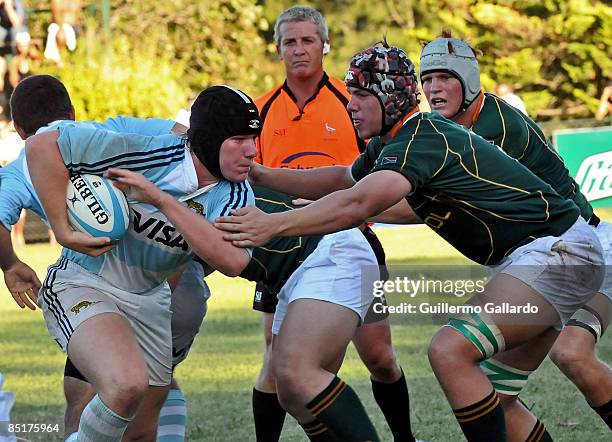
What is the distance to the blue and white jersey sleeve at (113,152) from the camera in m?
4.67

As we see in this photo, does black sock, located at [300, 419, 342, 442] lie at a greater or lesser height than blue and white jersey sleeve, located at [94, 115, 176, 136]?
lesser

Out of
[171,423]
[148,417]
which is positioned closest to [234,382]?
[171,423]

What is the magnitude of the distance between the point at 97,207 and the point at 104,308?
0.46 m

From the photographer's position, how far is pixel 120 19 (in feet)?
107

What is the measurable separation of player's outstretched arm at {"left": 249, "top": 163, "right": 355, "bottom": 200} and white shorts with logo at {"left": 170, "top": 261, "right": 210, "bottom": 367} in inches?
21.3

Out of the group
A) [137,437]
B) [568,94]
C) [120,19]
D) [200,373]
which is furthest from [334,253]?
[120,19]

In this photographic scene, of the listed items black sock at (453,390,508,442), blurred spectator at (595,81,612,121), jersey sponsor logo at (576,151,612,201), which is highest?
black sock at (453,390,508,442)

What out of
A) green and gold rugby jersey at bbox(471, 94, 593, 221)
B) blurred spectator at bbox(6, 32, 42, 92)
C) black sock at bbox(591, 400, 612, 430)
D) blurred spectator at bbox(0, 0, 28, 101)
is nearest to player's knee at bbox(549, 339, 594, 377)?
black sock at bbox(591, 400, 612, 430)

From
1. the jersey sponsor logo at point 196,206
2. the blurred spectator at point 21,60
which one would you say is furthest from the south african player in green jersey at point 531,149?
the blurred spectator at point 21,60

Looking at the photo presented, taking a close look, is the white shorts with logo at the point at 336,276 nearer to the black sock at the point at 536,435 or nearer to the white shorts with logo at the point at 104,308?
the white shorts with logo at the point at 104,308

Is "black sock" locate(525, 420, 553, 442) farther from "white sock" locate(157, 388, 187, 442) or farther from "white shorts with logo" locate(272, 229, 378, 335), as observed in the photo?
"white sock" locate(157, 388, 187, 442)

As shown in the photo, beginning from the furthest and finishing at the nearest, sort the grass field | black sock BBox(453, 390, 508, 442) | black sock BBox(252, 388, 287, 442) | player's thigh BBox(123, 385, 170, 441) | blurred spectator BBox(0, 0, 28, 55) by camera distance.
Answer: blurred spectator BBox(0, 0, 28, 55) < the grass field < black sock BBox(252, 388, 287, 442) < player's thigh BBox(123, 385, 170, 441) < black sock BBox(453, 390, 508, 442)

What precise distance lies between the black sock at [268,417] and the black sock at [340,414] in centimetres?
113

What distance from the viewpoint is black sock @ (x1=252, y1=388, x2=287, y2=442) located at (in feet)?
19.9
